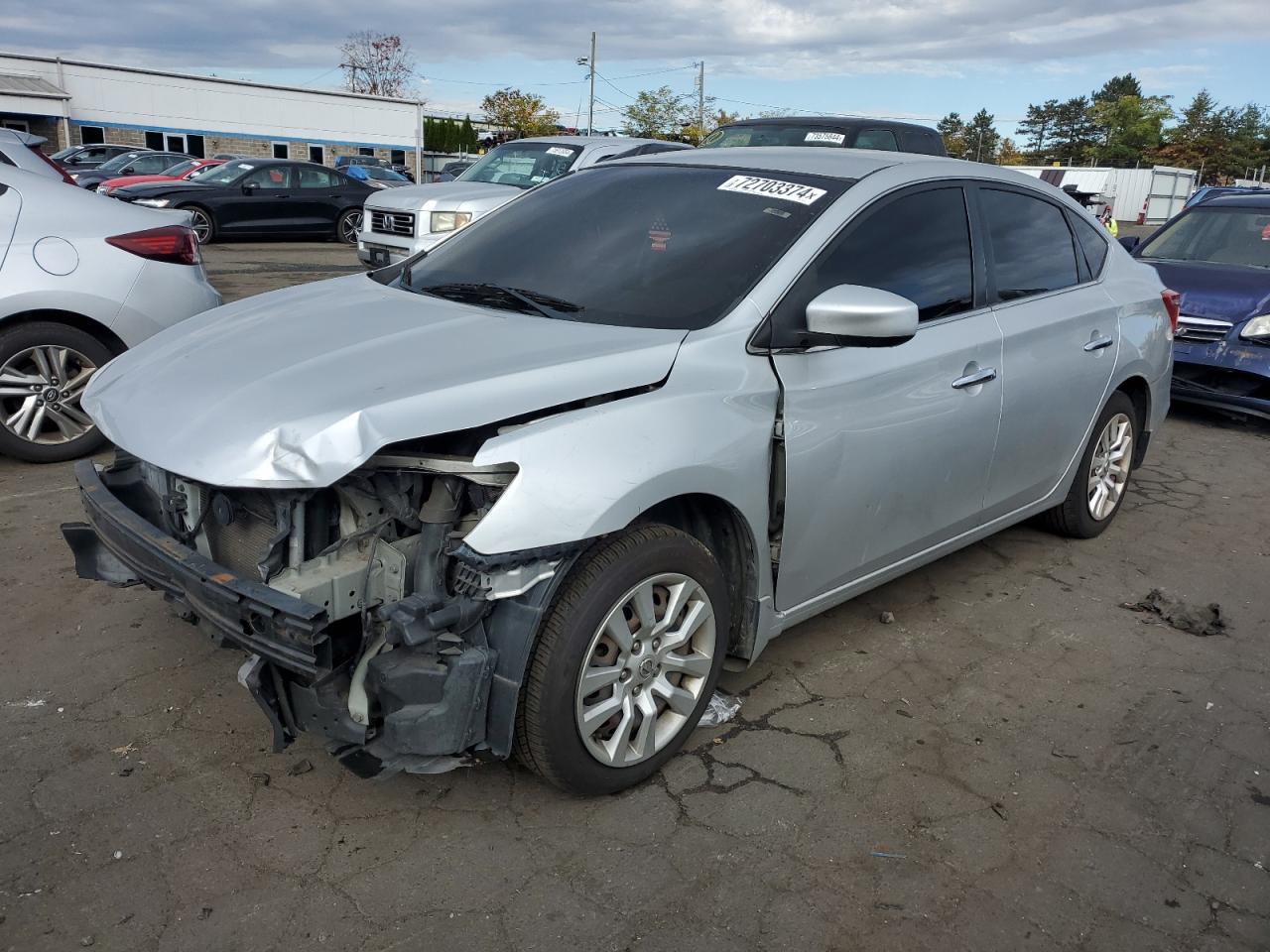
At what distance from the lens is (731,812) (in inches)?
115

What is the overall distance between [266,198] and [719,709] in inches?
700

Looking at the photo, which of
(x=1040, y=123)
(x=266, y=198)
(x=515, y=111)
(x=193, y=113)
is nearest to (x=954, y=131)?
(x=1040, y=123)

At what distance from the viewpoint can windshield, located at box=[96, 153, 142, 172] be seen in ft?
79.5

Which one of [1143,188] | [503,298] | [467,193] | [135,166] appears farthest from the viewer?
[1143,188]

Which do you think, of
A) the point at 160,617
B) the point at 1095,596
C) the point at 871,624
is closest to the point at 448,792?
the point at 160,617

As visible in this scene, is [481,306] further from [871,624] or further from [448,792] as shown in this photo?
[871,624]

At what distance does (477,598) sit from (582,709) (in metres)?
0.46

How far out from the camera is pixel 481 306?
336cm

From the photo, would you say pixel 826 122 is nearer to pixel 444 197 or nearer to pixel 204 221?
pixel 444 197

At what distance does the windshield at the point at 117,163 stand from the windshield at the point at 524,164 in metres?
15.5

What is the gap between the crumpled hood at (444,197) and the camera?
10.8 metres

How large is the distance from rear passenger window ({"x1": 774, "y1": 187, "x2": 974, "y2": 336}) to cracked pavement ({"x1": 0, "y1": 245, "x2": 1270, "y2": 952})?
4.42 feet

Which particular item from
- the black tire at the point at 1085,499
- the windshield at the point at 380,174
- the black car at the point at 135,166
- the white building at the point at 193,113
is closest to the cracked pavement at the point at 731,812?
the black tire at the point at 1085,499

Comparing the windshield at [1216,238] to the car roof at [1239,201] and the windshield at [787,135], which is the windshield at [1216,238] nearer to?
the car roof at [1239,201]
